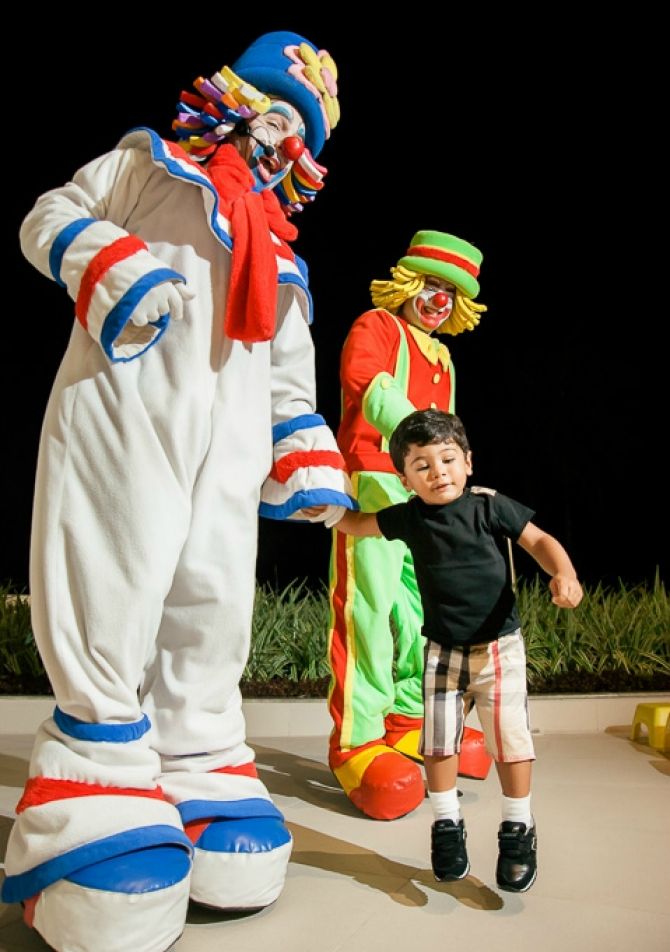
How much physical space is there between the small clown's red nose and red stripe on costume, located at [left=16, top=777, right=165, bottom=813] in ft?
3.94

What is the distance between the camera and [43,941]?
1.42 m

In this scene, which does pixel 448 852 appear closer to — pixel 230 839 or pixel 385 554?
pixel 230 839

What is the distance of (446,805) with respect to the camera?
166 cm

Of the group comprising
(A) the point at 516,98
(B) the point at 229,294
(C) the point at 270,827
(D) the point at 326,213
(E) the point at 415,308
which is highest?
(A) the point at 516,98

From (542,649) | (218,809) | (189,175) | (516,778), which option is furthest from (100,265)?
(542,649)

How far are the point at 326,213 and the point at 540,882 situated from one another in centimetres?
532

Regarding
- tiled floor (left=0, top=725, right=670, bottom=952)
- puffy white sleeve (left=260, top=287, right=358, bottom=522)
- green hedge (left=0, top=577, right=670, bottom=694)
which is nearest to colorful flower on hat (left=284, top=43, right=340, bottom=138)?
puffy white sleeve (left=260, top=287, right=358, bottom=522)

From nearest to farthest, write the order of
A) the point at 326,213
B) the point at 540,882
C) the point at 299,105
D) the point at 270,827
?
the point at 270,827 → the point at 540,882 → the point at 299,105 → the point at 326,213

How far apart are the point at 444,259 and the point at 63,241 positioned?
1.36 meters

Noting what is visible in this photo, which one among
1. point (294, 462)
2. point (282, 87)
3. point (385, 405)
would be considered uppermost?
point (282, 87)

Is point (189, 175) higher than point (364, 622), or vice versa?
point (189, 175)

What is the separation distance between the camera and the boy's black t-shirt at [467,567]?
1730 mm

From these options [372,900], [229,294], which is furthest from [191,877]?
[229,294]

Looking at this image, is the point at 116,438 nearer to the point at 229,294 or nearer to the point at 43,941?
the point at 229,294
